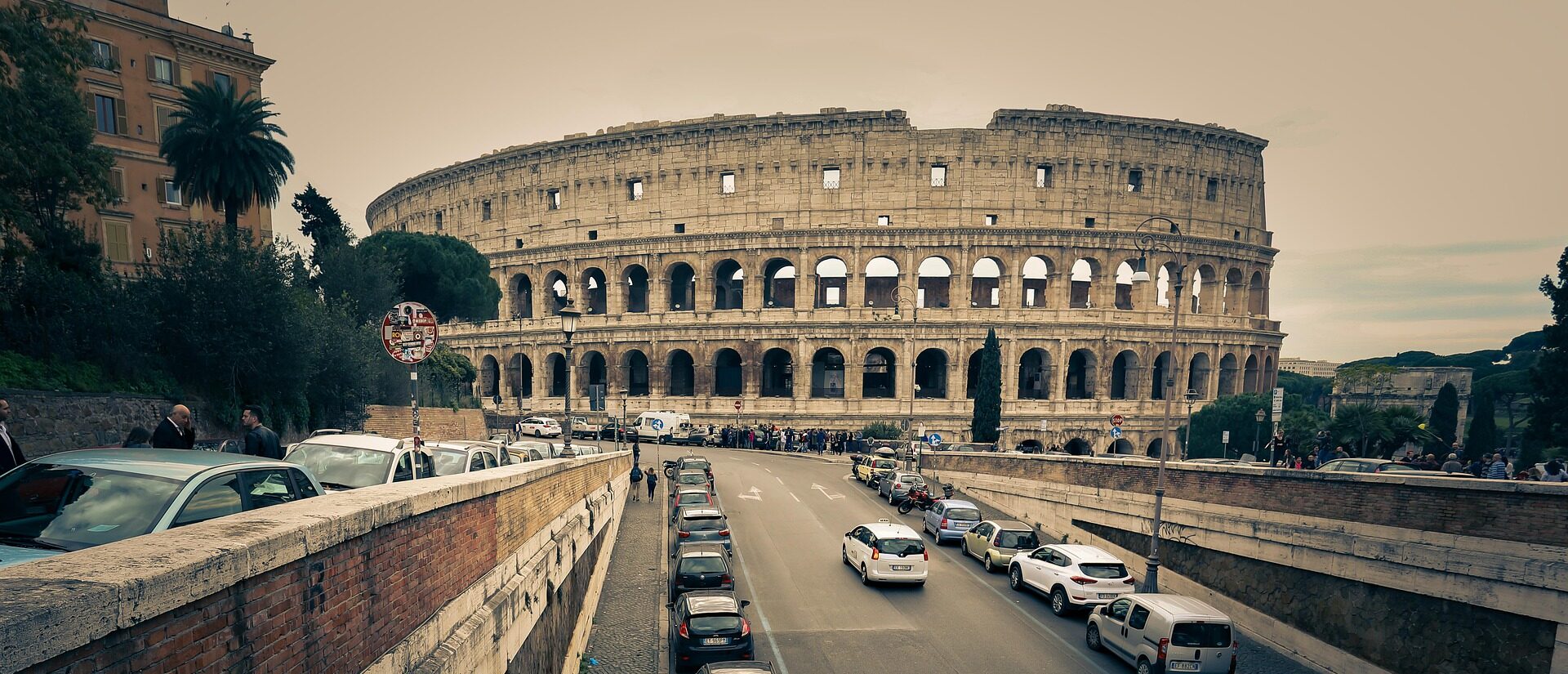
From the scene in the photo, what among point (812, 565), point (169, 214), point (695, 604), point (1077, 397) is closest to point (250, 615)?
point (695, 604)

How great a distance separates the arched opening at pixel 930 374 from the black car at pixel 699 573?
37.3 meters

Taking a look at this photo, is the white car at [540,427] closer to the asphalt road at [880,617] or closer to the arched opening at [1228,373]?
the asphalt road at [880,617]

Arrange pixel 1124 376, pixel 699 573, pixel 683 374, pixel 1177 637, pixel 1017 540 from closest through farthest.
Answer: pixel 1177 637, pixel 699 573, pixel 1017 540, pixel 1124 376, pixel 683 374

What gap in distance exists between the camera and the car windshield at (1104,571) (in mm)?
15547

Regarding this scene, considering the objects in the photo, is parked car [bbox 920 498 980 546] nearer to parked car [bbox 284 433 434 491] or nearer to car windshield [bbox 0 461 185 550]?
parked car [bbox 284 433 434 491]

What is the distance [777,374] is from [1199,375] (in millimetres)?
33379

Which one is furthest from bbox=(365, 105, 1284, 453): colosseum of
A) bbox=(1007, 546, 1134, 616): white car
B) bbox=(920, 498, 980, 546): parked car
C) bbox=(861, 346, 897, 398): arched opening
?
bbox=(1007, 546, 1134, 616): white car

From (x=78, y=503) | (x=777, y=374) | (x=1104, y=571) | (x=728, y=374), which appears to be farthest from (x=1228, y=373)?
(x=78, y=503)

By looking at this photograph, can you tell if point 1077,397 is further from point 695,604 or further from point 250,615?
point 250,615

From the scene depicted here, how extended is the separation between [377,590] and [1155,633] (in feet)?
40.7

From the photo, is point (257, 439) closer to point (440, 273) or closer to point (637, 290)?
point (440, 273)

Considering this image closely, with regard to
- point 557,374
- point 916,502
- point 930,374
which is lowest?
point 916,502

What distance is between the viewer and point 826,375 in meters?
52.3

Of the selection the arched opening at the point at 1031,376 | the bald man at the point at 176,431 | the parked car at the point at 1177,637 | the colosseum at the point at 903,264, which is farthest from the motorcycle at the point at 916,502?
the arched opening at the point at 1031,376
